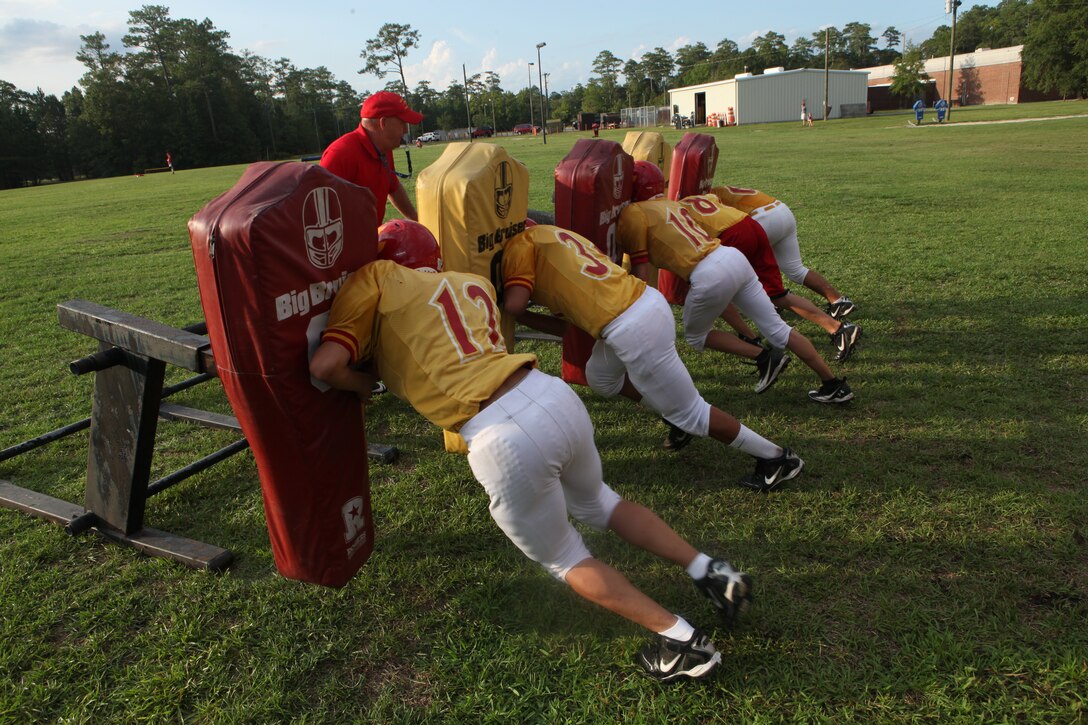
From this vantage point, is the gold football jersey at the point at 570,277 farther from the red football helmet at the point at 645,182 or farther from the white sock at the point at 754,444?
the red football helmet at the point at 645,182

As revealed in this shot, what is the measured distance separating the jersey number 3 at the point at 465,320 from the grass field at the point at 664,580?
43.4 inches

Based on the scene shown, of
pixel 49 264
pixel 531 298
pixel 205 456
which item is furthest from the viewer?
pixel 49 264

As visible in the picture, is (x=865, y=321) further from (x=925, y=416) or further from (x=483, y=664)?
(x=483, y=664)

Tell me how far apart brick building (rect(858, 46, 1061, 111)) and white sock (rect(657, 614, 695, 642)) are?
64052 mm

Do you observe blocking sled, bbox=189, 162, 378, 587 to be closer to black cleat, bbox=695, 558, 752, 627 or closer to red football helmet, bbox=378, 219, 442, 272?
red football helmet, bbox=378, 219, 442, 272

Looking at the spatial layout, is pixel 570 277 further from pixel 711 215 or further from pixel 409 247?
pixel 711 215

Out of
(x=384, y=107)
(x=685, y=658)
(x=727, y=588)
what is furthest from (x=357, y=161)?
(x=685, y=658)

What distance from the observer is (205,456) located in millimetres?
4062

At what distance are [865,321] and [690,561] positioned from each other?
171 inches

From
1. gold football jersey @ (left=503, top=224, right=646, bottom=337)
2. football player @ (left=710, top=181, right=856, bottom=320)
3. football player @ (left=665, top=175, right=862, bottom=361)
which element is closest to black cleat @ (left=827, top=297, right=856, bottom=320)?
football player @ (left=710, top=181, right=856, bottom=320)

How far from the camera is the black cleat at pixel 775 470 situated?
11.1 feet

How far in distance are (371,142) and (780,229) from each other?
3.22 metres

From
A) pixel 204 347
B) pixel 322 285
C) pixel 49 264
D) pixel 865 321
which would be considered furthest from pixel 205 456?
pixel 49 264

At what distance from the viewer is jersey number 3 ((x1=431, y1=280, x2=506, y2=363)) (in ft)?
7.73
